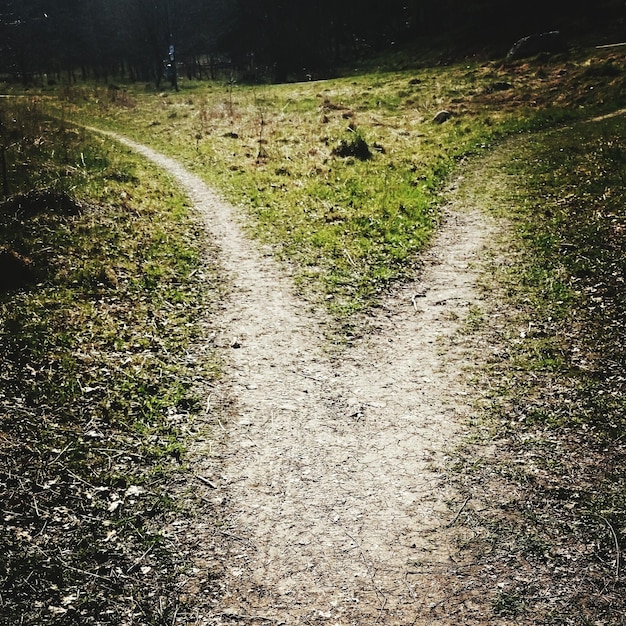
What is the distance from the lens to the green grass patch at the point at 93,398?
15.2ft

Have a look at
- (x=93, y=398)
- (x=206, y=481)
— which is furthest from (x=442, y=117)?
(x=206, y=481)

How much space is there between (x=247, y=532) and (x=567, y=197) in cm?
1276

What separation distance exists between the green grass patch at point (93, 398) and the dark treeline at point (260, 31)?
48.1ft

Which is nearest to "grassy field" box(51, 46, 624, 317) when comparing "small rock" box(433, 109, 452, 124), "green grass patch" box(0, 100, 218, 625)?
"small rock" box(433, 109, 452, 124)

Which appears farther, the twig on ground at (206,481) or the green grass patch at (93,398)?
the twig on ground at (206,481)

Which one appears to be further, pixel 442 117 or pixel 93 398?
pixel 442 117

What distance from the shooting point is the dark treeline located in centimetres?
4753

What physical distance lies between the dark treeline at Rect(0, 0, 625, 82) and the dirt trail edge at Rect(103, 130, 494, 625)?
20530mm

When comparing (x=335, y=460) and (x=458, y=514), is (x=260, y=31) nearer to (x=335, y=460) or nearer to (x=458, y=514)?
(x=335, y=460)

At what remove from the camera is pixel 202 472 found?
6090mm

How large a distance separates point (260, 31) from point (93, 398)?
76013 mm

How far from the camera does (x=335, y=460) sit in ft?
20.7

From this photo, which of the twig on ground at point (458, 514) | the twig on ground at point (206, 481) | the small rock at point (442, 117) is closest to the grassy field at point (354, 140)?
the small rock at point (442, 117)

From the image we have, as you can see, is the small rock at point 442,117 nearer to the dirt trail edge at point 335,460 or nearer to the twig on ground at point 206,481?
the dirt trail edge at point 335,460
